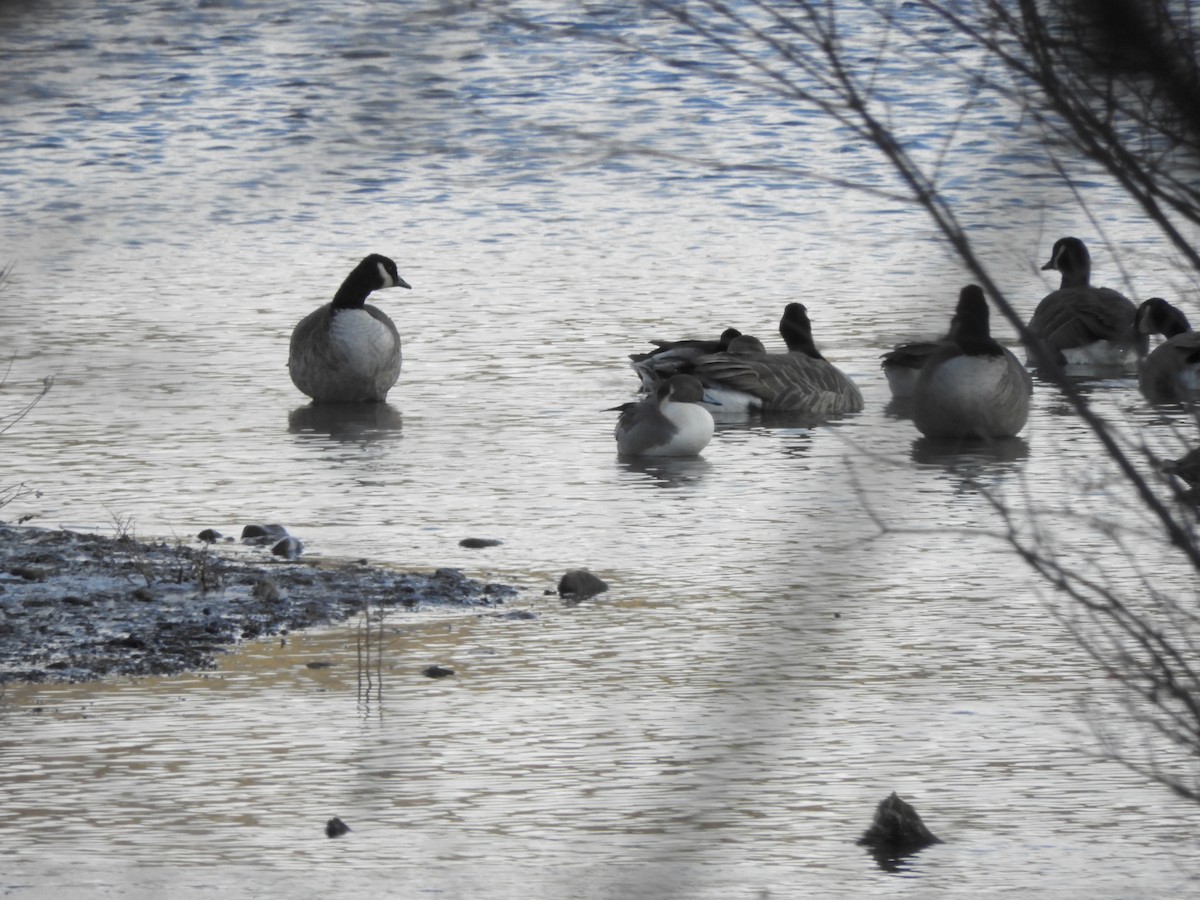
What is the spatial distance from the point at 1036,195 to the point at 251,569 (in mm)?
8011

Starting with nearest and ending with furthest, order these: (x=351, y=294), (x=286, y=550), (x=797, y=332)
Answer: (x=286, y=550) → (x=351, y=294) → (x=797, y=332)

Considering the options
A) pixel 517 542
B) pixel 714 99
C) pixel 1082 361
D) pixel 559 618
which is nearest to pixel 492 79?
pixel 714 99

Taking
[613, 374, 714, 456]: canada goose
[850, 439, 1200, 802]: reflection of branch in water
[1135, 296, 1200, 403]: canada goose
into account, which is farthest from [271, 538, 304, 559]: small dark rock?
[1135, 296, 1200, 403]: canada goose

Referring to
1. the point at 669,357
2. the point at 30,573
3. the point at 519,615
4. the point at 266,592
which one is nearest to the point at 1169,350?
the point at 669,357

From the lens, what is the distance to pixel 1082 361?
677 inches

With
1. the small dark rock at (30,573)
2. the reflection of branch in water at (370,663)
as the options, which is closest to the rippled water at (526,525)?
the reflection of branch in water at (370,663)

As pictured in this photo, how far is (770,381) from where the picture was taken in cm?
1484

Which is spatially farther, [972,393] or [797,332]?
[797,332]

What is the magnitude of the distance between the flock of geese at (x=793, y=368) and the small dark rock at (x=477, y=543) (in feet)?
9.37

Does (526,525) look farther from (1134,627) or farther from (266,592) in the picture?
(1134,627)

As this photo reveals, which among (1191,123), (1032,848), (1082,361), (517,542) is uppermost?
(1191,123)

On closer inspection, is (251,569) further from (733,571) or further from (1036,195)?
(1036,195)

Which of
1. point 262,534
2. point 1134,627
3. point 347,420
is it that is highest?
point 1134,627

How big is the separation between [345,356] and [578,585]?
6487 millimetres
